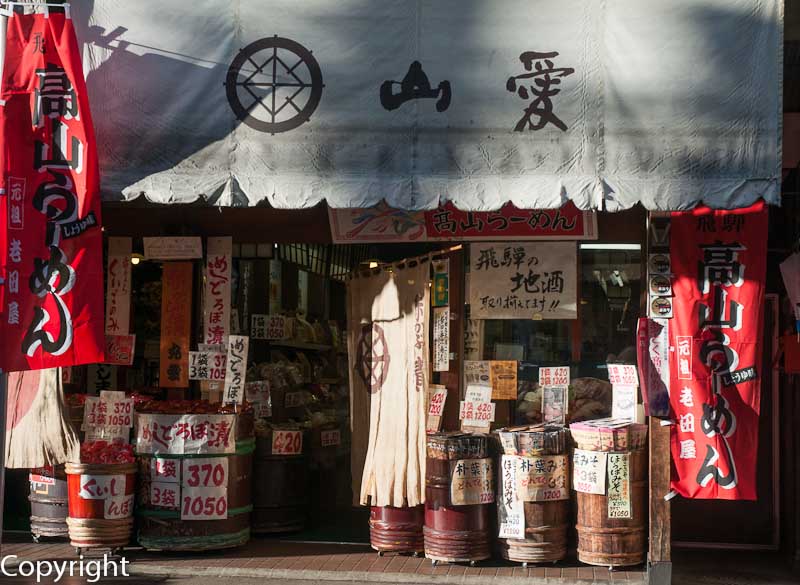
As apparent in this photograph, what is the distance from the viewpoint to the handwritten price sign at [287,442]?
35.1 feet

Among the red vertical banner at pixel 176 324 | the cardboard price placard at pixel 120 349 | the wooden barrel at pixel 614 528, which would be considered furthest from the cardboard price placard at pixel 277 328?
the wooden barrel at pixel 614 528

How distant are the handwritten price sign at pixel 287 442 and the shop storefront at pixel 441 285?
0.11 feet

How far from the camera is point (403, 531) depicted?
→ 9875 mm

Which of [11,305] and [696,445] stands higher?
[11,305]

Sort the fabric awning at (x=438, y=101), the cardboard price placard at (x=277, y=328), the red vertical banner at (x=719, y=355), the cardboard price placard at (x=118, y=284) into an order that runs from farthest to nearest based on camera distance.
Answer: the cardboard price placard at (x=277, y=328) → the cardboard price placard at (x=118, y=284) → the red vertical banner at (x=719, y=355) → the fabric awning at (x=438, y=101)

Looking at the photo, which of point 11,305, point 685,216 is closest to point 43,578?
point 11,305

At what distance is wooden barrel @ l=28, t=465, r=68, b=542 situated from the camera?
10.3m

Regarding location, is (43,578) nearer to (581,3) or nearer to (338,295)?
(338,295)

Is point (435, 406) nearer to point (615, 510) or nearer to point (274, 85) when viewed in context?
point (615, 510)

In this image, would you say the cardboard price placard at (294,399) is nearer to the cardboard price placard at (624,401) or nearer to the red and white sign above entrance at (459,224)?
the red and white sign above entrance at (459,224)

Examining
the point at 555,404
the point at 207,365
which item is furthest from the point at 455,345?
the point at 207,365

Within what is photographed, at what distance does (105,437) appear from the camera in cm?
1025

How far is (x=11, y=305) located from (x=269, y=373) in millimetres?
3671

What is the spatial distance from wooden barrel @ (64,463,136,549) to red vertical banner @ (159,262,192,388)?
1329 mm
